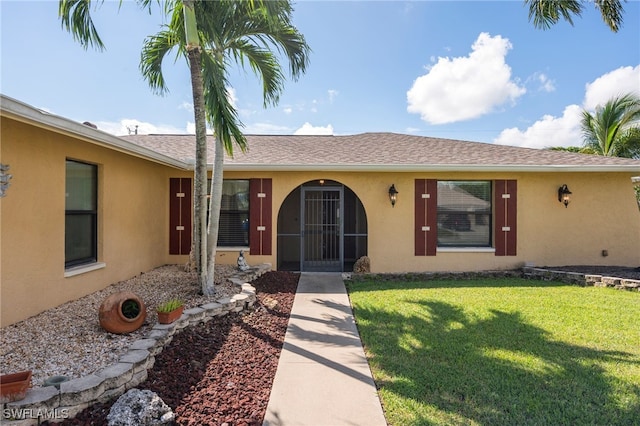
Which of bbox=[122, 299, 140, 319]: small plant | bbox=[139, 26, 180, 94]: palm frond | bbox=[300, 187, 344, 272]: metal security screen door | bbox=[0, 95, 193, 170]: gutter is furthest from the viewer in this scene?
bbox=[300, 187, 344, 272]: metal security screen door

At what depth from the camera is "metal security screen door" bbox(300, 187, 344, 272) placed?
9.00m

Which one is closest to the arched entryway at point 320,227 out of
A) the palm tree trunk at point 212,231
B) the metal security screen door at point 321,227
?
the metal security screen door at point 321,227

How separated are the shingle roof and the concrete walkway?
3.96m

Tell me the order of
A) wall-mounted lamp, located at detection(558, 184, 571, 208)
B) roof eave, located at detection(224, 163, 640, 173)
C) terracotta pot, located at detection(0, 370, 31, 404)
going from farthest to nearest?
wall-mounted lamp, located at detection(558, 184, 571, 208) < roof eave, located at detection(224, 163, 640, 173) < terracotta pot, located at detection(0, 370, 31, 404)

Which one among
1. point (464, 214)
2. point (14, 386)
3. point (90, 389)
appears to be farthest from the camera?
point (464, 214)

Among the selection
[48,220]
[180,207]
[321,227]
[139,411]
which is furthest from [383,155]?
[139,411]

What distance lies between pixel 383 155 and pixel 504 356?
6197 millimetres

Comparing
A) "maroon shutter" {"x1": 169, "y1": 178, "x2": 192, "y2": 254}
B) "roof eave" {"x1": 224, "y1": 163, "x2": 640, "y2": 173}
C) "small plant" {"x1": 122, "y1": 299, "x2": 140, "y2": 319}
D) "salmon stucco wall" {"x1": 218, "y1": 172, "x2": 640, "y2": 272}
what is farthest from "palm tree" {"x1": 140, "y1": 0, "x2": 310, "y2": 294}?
"salmon stucco wall" {"x1": 218, "y1": 172, "x2": 640, "y2": 272}

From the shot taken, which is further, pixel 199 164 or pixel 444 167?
pixel 444 167

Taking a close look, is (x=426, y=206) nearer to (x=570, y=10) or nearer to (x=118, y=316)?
(x=570, y=10)

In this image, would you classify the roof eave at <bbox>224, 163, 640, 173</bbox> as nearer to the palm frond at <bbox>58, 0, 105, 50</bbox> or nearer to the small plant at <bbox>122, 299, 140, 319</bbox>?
the palm frond at <bbox>58, 0, 105, 50</bbox>

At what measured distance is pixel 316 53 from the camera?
6.66 meters

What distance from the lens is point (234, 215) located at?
8406mm

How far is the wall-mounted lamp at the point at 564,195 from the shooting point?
26.3ft
